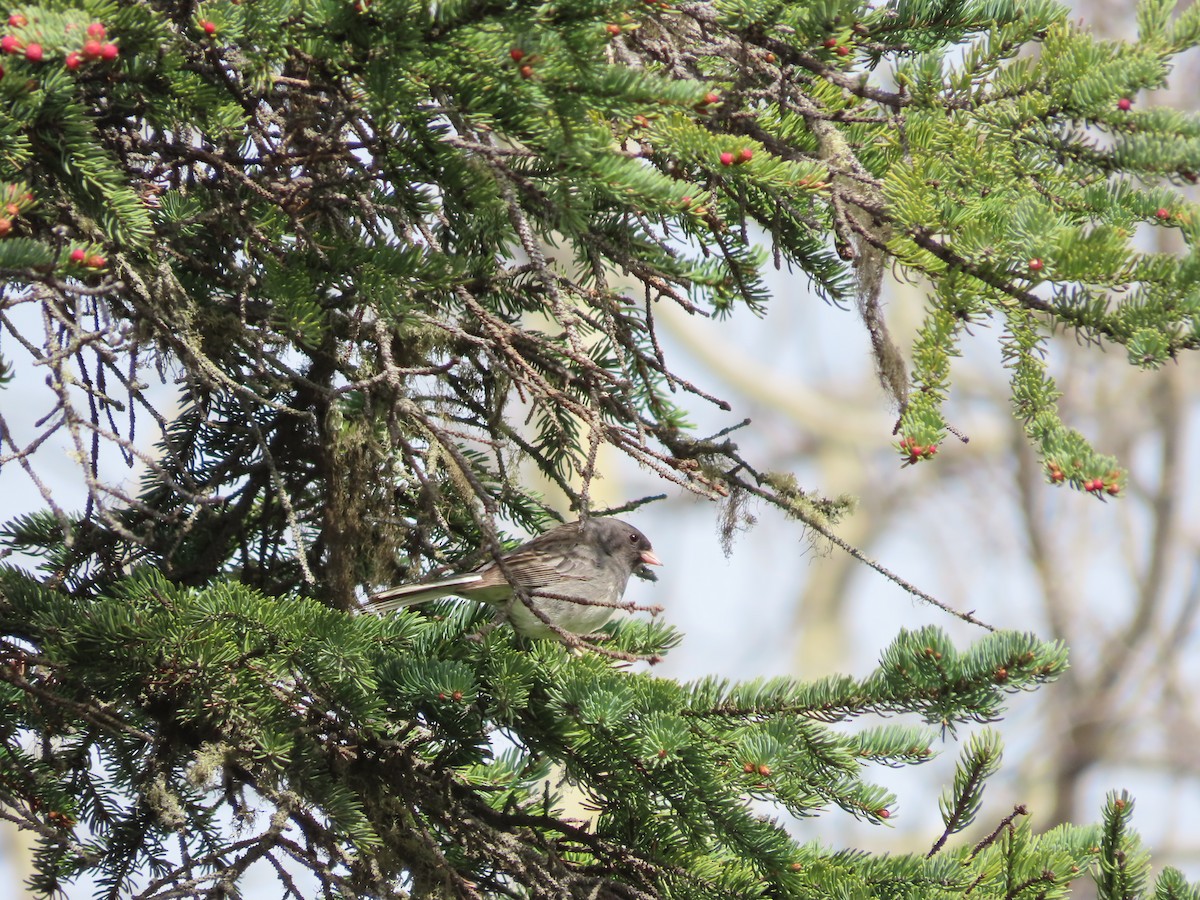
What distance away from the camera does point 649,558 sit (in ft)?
17.1

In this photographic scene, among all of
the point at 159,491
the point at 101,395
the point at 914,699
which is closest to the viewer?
the point at 101,395

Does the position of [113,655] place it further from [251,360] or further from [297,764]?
[251,360]

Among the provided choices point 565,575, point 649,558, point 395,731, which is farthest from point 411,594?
point 649,558

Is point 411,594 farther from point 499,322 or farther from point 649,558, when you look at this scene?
point 649,558

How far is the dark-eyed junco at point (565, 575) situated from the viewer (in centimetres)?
383

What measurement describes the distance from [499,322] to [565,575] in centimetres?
213

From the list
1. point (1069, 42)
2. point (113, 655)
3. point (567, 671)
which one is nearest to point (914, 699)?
point (567, 671)

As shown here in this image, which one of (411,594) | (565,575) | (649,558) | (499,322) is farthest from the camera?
(649,558)

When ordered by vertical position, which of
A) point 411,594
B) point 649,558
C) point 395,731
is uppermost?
point 649,558

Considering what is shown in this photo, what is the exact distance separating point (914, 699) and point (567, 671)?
81 centimetres

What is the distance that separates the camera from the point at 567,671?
2.82m

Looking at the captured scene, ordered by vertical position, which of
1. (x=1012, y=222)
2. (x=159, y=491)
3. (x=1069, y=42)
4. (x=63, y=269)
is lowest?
(x=63, y=269)

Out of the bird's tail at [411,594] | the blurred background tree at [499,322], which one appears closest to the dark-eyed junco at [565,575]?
the bird's tail at [411,594]

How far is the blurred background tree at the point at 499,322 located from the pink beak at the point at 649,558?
1.84 meters
